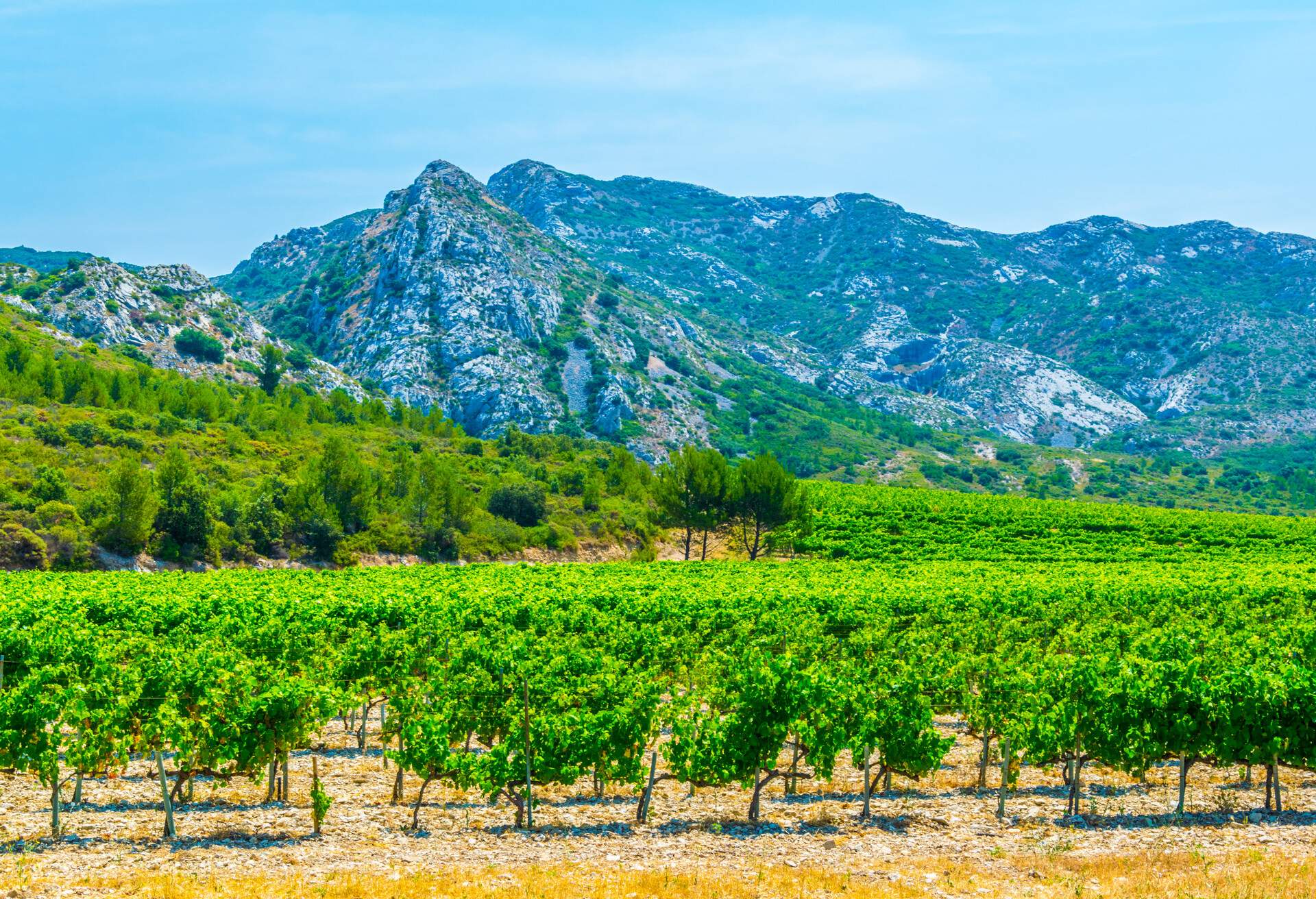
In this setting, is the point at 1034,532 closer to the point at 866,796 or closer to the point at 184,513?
the point at 184,513

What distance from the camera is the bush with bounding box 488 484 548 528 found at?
96.6m

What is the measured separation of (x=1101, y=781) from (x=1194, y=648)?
10.8m

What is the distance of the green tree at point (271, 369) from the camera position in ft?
513

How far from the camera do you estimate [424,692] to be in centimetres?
2431

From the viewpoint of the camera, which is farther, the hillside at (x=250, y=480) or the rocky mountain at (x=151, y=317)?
the rocky mountain at (x=151, y=317)

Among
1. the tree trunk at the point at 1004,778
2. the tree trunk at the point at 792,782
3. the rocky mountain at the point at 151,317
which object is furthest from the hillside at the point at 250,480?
the tree trunk at the point at 1004,778

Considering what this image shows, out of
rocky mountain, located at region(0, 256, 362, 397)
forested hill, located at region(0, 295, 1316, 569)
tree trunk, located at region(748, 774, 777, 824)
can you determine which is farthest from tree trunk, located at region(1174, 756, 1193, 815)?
rocky mountain, located at region(0, 256, 362, 397)

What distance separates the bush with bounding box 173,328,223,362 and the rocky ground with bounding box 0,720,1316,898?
6172 inches

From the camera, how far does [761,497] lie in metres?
91.4

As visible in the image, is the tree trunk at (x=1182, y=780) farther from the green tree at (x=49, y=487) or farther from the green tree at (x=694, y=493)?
the green tree at (x=49, y=487)

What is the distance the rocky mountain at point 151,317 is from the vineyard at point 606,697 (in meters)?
134

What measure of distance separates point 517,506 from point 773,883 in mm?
80943

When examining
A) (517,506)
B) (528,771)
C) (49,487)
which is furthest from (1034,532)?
(49,487)

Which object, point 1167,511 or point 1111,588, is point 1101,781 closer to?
point 1111,588
